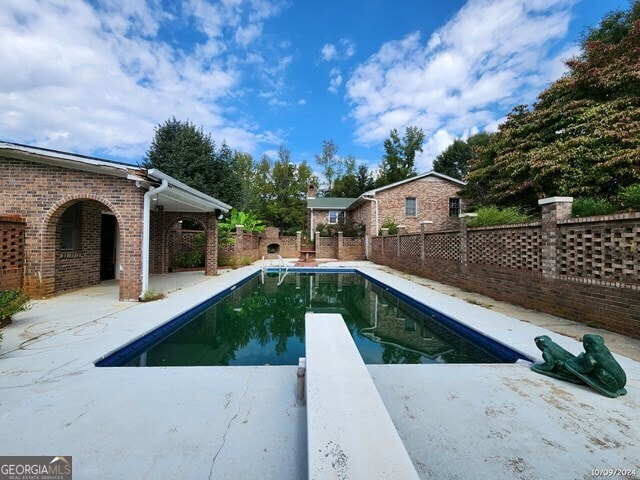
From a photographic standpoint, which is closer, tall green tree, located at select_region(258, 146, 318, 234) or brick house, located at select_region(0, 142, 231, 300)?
brick house, located at select_region(0, 142, 231, 300)

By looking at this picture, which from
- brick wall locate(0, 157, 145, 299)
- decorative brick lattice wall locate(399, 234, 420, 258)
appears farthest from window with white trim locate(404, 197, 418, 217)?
brick wall locate(0, 157, 145, 299)

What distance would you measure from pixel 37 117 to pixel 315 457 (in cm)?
2075

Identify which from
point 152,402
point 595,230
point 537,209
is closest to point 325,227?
point 537,209

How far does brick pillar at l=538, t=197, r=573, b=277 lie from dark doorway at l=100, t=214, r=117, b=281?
41.7 feet

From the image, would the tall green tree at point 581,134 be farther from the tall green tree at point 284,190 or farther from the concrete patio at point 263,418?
the tall green tree at point 284,190

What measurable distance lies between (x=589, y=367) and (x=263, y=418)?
3.25m

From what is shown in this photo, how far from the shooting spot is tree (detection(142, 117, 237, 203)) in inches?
741

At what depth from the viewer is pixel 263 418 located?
230 centimetres

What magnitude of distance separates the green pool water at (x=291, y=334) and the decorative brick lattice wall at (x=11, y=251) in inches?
153

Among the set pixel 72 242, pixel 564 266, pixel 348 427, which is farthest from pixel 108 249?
pixel 564 266

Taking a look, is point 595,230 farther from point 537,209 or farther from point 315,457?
point 537,209

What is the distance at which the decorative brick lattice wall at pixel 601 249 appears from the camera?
4.24m

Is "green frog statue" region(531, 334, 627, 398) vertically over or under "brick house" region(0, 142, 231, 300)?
under

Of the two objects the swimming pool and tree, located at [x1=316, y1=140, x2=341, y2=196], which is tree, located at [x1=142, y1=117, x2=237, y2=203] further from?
tree, located at [x1=316, y1=140, x2=341, y2=196]
